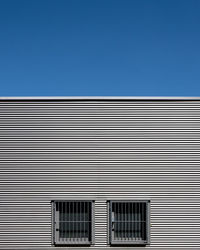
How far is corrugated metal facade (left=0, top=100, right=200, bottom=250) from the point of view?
1132 centimetres

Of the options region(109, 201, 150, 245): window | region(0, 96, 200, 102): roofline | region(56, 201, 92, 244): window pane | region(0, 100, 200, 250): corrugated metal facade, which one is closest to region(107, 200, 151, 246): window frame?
region(109, 201, 150, 245): window

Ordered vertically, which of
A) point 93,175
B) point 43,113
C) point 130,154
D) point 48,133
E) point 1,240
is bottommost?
point 1,240

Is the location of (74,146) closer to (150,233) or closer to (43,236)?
(43,236)

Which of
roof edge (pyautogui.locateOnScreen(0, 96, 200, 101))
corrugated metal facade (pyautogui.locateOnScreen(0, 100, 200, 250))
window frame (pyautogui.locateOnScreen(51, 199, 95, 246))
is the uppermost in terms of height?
roof edge (pyautogui.locateOnScreen(0, 96, 200, 101))

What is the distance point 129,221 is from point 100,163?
8.53 ft

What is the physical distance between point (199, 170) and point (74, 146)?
5.23 metres

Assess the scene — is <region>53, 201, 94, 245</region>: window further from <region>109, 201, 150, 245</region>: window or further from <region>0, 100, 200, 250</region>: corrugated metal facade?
<region>109, 201, 150, 245</region>: window

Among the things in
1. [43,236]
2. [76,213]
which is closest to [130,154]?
[76,213]

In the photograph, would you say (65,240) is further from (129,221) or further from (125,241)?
(129,221)

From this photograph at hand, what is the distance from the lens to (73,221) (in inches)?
447

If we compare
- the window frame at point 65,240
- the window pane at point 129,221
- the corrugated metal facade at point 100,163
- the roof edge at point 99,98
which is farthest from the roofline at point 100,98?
the window pane at point 129,221

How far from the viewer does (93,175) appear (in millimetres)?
11438

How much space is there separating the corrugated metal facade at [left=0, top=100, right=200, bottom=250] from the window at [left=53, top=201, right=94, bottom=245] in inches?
11.1

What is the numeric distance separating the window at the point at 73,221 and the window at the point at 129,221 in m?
0.93
